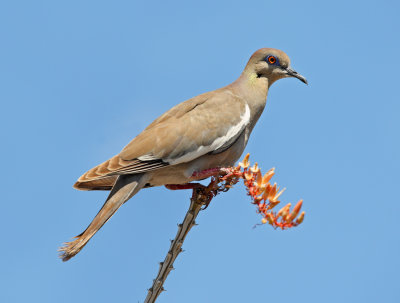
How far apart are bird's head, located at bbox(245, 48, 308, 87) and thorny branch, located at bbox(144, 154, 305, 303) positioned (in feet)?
5.44

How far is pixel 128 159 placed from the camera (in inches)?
210

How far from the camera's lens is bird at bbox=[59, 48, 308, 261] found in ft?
17.2

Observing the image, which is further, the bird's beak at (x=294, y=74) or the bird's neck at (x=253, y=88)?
the bird's beak at (x=294, y=74)

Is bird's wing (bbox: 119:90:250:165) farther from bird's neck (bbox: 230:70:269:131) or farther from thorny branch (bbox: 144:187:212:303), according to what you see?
thorny branch (bbox: 144:187:212:303)

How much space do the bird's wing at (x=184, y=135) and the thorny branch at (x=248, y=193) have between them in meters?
0.42

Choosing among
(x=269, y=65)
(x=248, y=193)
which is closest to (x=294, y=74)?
(x=269, y=65)

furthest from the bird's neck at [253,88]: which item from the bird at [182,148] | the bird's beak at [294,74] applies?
the bird's beak at [294,74]

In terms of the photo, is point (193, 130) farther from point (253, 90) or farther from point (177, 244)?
point (177, 244)

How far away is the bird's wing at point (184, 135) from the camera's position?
5340mm

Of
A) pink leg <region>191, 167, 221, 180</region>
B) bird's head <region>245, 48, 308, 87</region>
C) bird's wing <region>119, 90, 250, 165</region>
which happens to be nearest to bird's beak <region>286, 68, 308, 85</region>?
bird's head <region>245, 48, 308, 87</region>

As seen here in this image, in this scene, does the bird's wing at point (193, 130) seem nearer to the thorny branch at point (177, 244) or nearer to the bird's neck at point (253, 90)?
the bird's neck at point (253, 90)

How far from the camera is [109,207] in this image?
509cm

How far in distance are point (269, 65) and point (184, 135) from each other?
59.9 inches

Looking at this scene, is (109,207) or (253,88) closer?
(109,207)
